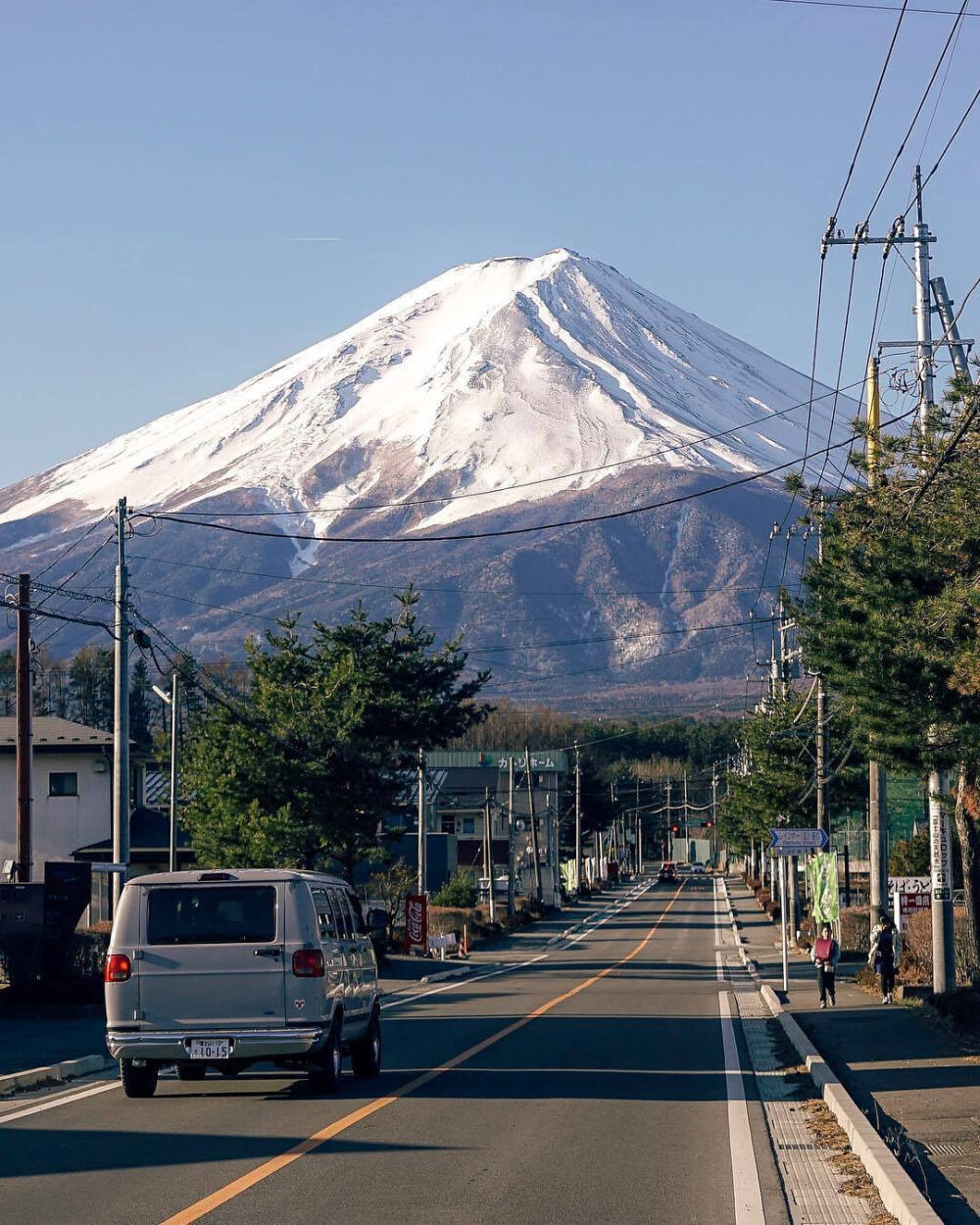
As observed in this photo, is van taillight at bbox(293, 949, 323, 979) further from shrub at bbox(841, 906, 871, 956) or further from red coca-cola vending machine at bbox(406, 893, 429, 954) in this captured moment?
red coca-cola vending machine at bbox(406, 893, 429, 954)

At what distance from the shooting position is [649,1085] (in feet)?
49.9

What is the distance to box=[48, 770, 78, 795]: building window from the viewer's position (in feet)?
171

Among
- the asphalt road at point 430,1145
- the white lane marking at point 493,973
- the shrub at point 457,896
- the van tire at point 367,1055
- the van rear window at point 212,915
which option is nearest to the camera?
the asphalt road at point 430,1145

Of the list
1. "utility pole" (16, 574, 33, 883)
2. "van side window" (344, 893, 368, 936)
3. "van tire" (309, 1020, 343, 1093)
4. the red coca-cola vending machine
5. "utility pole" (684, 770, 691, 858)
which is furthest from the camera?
"utility pole" (684, 770, 691, 858)

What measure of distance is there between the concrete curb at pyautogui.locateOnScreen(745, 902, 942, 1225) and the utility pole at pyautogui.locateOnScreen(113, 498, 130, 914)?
14.6 m

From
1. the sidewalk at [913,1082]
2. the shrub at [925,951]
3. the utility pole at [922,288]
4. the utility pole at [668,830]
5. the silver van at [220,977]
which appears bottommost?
the utility pole at [668,830]

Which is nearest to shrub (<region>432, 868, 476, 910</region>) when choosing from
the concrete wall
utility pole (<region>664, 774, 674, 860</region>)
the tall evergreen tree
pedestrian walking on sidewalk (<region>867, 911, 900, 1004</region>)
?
the concrete wall

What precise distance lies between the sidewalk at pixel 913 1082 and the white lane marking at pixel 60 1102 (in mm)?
6984

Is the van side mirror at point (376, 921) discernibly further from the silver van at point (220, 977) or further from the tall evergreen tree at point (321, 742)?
the tall evergreen tree at point (321, 742)

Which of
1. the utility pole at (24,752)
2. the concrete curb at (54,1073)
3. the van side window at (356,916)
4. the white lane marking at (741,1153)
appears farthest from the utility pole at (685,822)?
the white lane marking at (741,1153)

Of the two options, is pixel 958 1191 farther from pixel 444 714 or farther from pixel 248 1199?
pixel 444 714

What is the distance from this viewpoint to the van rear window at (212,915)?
13.8 meters

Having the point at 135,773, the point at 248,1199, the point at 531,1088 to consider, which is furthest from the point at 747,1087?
the point at 135,773

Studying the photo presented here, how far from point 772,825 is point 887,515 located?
41934mm
